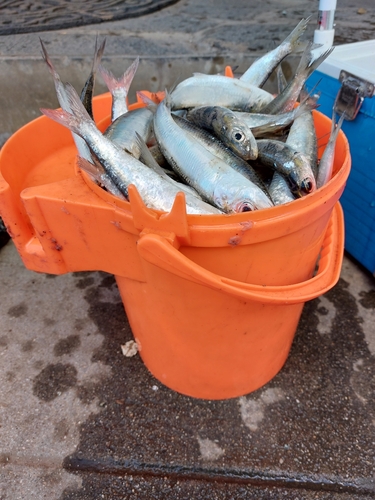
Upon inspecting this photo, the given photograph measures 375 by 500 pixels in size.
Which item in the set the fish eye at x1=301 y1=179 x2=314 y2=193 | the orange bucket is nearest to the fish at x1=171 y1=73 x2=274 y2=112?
the orange bucket

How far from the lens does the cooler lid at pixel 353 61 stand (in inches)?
59.4

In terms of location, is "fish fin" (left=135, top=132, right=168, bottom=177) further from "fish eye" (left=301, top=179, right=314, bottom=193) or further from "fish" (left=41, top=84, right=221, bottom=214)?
"fish eye" (left=301, top=179, right=314, bottom=193)

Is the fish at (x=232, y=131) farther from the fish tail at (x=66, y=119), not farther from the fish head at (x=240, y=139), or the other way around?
the fish tail at (x=66, y=119)

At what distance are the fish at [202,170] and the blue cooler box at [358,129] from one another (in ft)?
2.20

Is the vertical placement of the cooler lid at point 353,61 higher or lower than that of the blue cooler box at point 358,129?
higher

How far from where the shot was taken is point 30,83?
88.0 inches

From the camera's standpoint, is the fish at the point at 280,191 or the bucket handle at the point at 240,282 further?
the fish at the point at 280,191

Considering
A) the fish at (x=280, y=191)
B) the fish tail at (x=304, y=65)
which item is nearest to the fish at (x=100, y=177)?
the fish at (x=280, y=191)

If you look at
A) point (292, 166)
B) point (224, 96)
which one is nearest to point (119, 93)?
point (224, 96)

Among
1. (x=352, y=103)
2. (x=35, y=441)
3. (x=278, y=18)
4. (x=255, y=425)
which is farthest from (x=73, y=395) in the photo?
(x=278, y=18)

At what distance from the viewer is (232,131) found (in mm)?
1068

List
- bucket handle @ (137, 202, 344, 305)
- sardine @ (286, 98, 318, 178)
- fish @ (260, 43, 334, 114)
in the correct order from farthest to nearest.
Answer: fish @ (260, 43, 334, 114)
sardine @ (286, 98, 318, 178)
bucket handle @ (137, 202, 344, 305)

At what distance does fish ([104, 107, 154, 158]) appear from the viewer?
1124 millimetres

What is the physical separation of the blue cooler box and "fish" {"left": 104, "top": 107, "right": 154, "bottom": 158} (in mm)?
696
